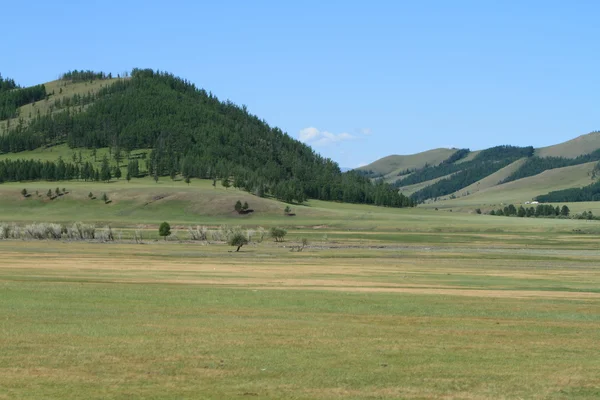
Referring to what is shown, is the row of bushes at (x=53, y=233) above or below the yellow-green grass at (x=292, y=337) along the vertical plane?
above

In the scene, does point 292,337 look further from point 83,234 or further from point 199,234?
point 83,234

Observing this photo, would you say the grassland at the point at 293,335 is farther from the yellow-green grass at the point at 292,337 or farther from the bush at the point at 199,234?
the bush at the point at 199,234

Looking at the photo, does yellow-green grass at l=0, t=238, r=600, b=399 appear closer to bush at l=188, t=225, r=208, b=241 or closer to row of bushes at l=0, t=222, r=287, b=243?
row of bushes at l=0, t=222, r=287, b=243

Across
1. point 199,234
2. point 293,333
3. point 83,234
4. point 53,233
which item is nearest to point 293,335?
point 293,333

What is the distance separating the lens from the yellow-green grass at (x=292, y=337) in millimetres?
21922

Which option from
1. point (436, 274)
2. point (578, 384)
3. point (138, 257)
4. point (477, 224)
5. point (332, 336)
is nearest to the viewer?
point (578, 384)

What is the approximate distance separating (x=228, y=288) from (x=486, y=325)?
739 inches

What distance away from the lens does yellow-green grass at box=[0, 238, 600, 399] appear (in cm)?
2192

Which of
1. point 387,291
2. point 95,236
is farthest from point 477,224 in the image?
point 387,291

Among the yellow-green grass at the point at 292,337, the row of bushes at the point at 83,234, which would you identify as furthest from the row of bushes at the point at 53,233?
the yellow-green grass at the point at 292,337

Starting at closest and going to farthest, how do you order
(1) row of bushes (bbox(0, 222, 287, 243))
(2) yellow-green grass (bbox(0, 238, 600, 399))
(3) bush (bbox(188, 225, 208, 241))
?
1. (2) yellow-green grass (bbox(0, 238, 600, 399))
2. (1) row of bushes (bbox(0, 222, 287, 243))
3. (3) bush (bbox(188, 225, 208, 241))

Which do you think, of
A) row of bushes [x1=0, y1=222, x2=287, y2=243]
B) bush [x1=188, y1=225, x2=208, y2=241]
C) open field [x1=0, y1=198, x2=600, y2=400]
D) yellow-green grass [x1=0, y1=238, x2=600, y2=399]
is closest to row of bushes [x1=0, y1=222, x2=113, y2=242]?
row of bushes [x1=0, y1=222, x2=287, y2=243]

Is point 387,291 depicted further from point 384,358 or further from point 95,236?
point 95,236

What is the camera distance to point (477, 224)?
18612cm
